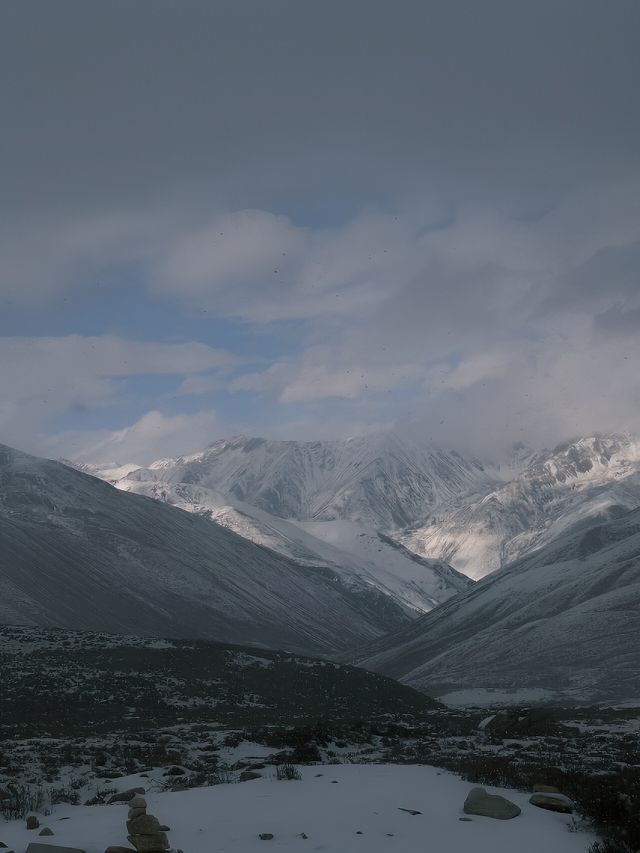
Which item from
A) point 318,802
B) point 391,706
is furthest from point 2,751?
point 391,706

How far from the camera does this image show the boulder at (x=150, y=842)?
1217 centimetres

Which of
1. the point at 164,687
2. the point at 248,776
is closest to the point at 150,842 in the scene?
the point at 248,776

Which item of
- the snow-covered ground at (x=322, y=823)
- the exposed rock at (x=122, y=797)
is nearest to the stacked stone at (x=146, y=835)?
the snow-covered ground at (x=322, y=823)

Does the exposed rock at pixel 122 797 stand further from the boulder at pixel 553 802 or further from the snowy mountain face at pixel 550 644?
the snowy mountain face at pixel 550 644

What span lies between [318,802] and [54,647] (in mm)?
62042

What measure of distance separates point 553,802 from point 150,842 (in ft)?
26.8

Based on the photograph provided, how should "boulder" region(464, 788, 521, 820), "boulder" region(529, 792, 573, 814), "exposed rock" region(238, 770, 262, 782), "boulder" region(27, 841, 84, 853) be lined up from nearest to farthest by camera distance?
"boulder" region(27, 841, 84, 853), "boulder" region(464, 788, 521, 820), "boulder" region(529, 792, 573, 814), "exposed rock" region(238, 770, 262, 782)

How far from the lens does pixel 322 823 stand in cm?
1420

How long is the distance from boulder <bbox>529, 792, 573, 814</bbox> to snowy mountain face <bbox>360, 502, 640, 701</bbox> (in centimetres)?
10136

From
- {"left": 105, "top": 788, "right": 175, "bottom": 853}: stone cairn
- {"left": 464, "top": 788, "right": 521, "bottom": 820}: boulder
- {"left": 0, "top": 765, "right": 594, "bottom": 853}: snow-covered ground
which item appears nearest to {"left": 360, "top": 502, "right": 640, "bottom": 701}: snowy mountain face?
{"left": 0, "top": 765, "right": 594, "bottom": 853}: snow-covered ground

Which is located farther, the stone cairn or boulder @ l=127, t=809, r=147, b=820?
boulder @ l=127, t=809, r=147, b=820

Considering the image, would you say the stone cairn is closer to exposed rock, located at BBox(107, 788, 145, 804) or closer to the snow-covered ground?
the snow-covered ground

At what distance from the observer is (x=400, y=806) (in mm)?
15703

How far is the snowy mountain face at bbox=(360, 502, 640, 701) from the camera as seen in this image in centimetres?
12144
